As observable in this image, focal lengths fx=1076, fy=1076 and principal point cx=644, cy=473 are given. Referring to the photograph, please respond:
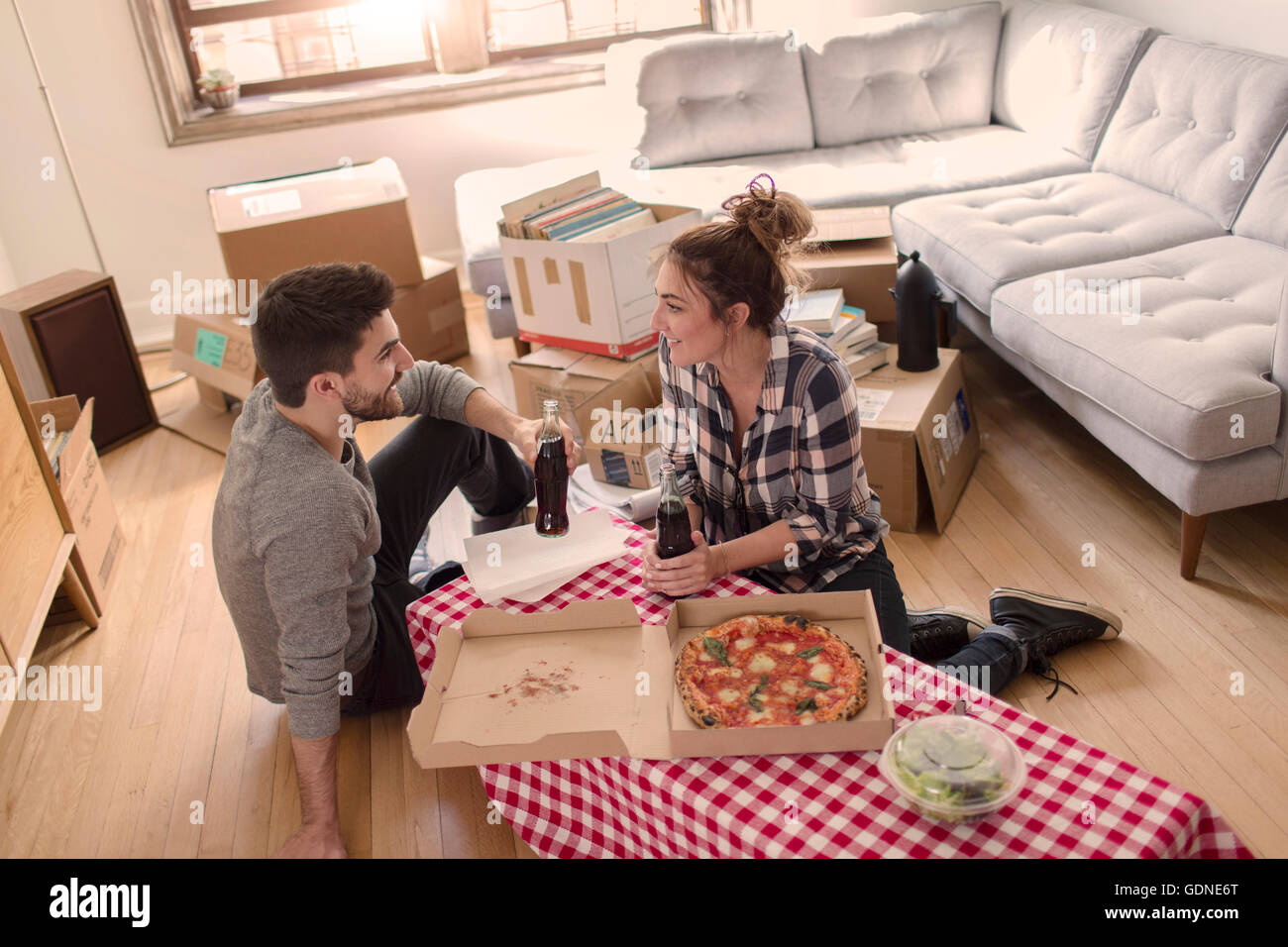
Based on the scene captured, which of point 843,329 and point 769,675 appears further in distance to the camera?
point 843,329

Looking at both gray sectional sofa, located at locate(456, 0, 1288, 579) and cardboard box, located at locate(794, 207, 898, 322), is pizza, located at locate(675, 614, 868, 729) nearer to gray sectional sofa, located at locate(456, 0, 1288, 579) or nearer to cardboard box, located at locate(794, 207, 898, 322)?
gray sectional sofa, located at locate(456, 0, 1288, 579)

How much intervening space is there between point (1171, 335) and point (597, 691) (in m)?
1.77

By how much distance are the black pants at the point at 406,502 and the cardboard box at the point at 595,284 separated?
488mm

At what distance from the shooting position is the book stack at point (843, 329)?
284 centimetres

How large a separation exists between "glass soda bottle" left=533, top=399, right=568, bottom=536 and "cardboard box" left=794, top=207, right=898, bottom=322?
1264mm

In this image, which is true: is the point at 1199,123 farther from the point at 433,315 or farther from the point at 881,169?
the point at 433,315

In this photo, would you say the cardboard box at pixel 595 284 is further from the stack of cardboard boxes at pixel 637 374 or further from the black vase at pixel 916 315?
the black vase at pixel 916 315

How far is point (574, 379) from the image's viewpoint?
9.45 ft

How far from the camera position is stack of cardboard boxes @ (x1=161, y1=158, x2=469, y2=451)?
11.7 feet

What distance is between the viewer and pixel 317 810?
1817mm

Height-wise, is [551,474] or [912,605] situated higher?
[551,474]

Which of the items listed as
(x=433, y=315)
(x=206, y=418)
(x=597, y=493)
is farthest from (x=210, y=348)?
(x=597, y=493)

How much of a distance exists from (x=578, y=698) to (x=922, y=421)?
143 cm
